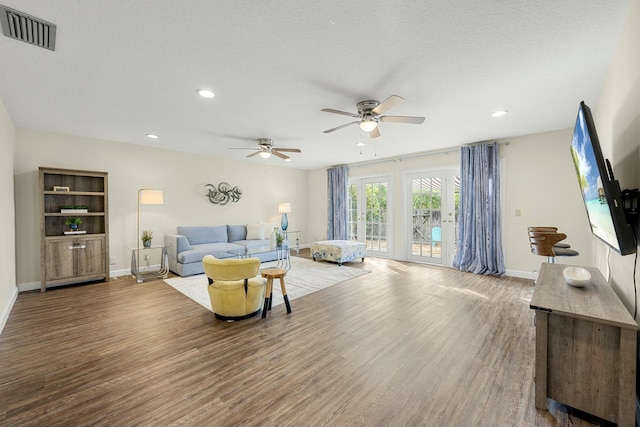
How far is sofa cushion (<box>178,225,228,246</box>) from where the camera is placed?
566 cm

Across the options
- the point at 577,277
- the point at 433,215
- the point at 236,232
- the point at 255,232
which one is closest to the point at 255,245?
the point at 255,232

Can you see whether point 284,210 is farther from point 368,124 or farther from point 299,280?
point 368,124

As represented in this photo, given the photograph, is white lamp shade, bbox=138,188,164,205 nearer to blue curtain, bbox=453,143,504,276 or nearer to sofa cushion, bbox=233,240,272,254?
sofa cushion, bbox=233,240,272,254

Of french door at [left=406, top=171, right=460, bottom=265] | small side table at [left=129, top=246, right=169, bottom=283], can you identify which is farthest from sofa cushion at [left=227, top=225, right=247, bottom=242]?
french door at [left=406, top=171, right=460, bottom=265]

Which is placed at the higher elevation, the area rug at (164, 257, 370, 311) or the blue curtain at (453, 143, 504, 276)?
the blue curtain at (453, 143, 504, 276)

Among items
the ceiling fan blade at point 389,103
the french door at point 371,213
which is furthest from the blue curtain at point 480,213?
the ceiling fan blade at point 389,103

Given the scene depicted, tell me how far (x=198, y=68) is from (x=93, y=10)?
0.78 metres

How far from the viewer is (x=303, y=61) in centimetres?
228

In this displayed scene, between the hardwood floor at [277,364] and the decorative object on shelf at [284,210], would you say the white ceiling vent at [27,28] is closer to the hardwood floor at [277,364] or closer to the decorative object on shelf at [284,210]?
the hardwood floor at [277,364]

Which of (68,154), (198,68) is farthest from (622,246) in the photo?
(68,154)

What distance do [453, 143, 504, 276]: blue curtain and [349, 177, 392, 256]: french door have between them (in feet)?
5.87

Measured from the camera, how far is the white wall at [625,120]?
1700 millimetres

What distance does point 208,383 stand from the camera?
76.2 inches

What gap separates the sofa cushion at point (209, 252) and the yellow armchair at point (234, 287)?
211cm
